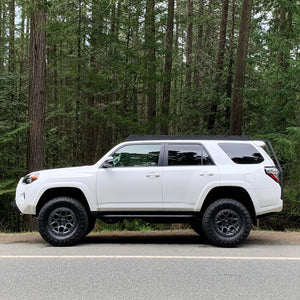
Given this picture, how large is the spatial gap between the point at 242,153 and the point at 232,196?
0.91 metres

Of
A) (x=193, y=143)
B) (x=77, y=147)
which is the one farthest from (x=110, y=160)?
(x=77, y=147)

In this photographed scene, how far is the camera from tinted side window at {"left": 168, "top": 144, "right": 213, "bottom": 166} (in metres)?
7.95

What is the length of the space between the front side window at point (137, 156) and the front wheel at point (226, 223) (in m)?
1.49

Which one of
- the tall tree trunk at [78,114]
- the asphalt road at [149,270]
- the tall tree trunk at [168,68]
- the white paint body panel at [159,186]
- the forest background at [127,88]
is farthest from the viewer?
the tall tree trunk at [168,68]

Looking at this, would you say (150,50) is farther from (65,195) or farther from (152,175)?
(65,195)

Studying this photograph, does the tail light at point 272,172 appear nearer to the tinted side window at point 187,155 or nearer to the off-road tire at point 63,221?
the tinted side window at point 187,155

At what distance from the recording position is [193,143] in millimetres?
8055

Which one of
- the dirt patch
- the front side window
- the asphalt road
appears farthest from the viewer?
the dirt patch

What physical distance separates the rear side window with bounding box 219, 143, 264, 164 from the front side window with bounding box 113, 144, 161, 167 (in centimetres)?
137

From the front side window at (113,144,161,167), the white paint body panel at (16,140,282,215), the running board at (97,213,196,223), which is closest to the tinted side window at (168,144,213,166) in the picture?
the white paint body panel at (16,140,282,215)

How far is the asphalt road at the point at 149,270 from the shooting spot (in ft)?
15.6

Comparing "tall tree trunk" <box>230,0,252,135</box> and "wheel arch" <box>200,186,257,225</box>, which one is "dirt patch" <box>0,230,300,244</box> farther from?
"tall tree trunk" <box>230,0,252,135</box>

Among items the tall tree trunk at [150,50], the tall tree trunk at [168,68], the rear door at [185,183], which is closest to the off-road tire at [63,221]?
the rear door at [185,183]

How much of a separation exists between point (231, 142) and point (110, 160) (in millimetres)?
2474
